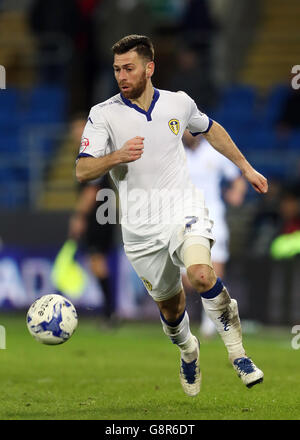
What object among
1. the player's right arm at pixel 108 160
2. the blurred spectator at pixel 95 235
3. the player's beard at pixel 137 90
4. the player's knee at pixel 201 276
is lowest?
the blurred spectator at pixel 95 235

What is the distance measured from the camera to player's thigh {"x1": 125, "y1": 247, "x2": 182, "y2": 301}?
7.25 m

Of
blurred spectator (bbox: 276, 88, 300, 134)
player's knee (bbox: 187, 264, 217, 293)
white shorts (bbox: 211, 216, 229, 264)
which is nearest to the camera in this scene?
player's knee (bbox: 187, 264, 217, 293)

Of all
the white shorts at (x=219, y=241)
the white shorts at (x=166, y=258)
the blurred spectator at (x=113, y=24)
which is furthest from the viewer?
the blurred spectator at (x=113, y=24)

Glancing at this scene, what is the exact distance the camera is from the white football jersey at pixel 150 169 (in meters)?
7.11

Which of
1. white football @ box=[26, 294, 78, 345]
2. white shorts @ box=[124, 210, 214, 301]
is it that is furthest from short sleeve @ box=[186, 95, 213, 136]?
white football @ box=[26, 294, 78, 345]

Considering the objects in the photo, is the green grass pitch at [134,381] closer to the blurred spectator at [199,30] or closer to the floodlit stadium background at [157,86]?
the floodlit stadium background at [157,86]

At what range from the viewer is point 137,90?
7.15 meters

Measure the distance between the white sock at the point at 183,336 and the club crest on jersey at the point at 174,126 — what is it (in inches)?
54.0

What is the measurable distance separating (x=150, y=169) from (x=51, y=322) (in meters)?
1.26

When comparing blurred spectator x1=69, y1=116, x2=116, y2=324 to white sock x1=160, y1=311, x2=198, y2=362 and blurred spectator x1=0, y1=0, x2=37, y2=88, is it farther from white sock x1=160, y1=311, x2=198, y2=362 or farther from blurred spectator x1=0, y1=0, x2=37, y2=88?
blurred spectator x1=0, y1=0, x2=37, y2=88

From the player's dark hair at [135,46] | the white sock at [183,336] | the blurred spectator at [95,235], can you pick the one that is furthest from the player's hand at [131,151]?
the blurred spectator at [95,235]

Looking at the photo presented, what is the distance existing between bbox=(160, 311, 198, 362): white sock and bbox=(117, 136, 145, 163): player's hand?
1.52 metres
